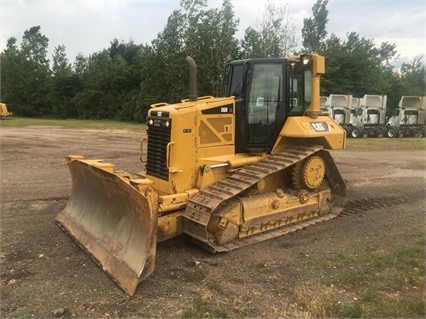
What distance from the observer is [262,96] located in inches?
269

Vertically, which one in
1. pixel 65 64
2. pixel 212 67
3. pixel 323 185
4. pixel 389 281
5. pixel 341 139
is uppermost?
pixel 65 64

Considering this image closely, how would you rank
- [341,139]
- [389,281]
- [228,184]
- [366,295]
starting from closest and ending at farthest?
[366,295] → [389,281] → [228,184] → [341,139]

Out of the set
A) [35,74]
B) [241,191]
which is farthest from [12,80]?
[241,191]

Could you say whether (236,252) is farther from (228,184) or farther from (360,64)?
(360,64)

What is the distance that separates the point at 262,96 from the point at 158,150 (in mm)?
1960

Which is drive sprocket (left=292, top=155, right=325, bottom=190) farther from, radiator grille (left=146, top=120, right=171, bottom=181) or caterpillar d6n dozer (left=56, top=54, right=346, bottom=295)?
radiator grille (left=146, top=120, right=171, bottom=181)

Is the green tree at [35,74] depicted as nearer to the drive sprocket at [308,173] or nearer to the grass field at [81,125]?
the grass field at [81,125]

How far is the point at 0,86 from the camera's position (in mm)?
54406

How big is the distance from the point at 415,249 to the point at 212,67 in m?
26.7

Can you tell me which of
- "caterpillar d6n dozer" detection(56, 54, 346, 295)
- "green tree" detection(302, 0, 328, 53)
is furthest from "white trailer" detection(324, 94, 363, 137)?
"green tree" detection(302, 0, 328, 53)

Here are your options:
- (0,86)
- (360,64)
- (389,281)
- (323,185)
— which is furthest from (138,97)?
(389,281)

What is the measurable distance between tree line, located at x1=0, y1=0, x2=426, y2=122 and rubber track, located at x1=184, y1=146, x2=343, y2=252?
21.5 metres

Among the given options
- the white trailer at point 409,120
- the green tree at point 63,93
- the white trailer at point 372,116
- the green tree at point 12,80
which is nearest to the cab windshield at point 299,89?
the white trailer at point 372,116

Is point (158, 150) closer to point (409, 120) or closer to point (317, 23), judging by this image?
point (409, 120)
